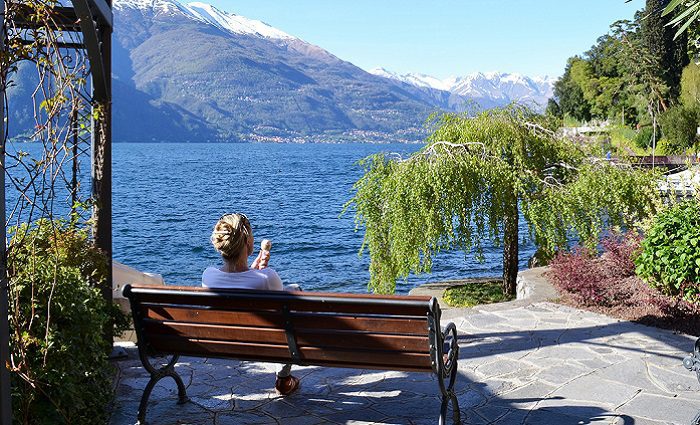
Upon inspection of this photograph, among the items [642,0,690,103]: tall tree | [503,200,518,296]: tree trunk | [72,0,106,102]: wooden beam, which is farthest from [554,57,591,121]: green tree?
[72,0,106,102]: wooden beam

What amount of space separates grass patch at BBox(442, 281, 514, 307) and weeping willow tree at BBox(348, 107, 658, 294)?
4.09 feet

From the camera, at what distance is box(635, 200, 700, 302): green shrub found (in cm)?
638

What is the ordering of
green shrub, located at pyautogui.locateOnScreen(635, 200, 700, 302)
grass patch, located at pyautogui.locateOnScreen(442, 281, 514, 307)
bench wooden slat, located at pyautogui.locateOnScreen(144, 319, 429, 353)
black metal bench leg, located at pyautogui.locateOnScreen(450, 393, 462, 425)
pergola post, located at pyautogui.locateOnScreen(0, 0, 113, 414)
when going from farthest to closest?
1. grass patch, located at pyautogui.locateOnScreen(442, 281, 514, 307)
2. green shrub, located at pyautogui.locateOnScreen(635, 200, 700, 302)
3. pergola post, located at pyautogui.locateOnScreen(0, 0, 113, 414)
4. black metal bench leg, located at pyautogui.locateOnScreen(450, 393, 462, 425)
5. bench wooden slat, located at pyautogui.locateOnScreen(144, 319, 429, 353)

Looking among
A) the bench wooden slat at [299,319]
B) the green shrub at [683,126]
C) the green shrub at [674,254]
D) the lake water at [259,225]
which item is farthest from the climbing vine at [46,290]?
the green shrub at [683,126]

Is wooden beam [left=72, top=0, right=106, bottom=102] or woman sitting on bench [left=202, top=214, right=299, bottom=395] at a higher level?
wooden beam [left=72, top=0, right=106, bottom=102]

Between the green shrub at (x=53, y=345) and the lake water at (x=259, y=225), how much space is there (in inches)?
342

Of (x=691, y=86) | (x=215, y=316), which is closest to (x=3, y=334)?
(x=215, y=316)

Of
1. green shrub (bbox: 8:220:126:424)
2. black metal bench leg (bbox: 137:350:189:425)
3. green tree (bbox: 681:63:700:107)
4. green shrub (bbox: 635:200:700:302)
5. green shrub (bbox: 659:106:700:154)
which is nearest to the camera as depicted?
green shrub (bbox: 8:220:126:424)

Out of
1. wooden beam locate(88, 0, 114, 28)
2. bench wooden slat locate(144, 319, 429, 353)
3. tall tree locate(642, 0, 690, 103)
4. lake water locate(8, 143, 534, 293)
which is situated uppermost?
tall tree locate(642, 0, 690, 103)

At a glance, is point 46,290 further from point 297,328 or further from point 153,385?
point 297,328

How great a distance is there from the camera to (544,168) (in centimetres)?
1055

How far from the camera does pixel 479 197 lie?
386 inches

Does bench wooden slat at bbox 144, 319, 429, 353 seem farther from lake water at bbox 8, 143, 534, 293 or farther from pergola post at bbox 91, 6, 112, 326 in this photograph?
lake water at bbox 8, 143, 534, 293

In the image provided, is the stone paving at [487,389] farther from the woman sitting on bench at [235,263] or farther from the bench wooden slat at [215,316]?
the woman sitting on bench at [235,263]
